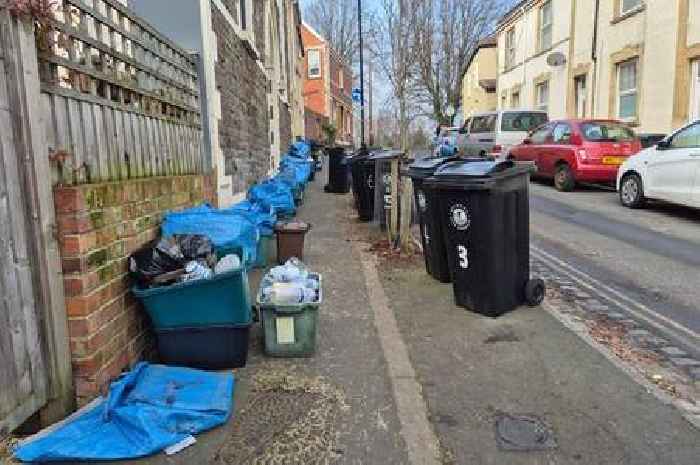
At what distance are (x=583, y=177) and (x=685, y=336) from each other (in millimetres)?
8956

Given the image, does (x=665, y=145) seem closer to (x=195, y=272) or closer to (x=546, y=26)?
(x=195, y=272)

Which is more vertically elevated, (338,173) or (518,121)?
(518,121)

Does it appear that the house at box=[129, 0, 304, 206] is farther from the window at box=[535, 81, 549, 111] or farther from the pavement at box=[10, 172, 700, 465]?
the window at box=[535, 81, 549, 111]

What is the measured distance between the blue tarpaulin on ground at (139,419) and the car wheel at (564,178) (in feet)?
37.3

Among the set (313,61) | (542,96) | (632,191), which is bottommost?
(632,191)

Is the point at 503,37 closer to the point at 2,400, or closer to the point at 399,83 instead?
the point at 399,83

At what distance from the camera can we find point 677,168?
9.18m

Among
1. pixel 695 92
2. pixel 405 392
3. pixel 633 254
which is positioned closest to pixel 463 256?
pixel 405 392

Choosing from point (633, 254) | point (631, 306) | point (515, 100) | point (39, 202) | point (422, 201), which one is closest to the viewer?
A: point (39, 202)

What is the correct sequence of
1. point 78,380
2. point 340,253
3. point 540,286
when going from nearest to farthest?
point 78,380
point 540,286
point 340,253

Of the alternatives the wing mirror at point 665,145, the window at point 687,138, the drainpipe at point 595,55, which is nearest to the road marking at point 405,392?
the window at point 687,138

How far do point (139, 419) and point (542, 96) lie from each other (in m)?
23.3

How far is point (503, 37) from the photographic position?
28.0m

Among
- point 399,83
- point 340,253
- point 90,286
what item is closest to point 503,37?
point 399,83
